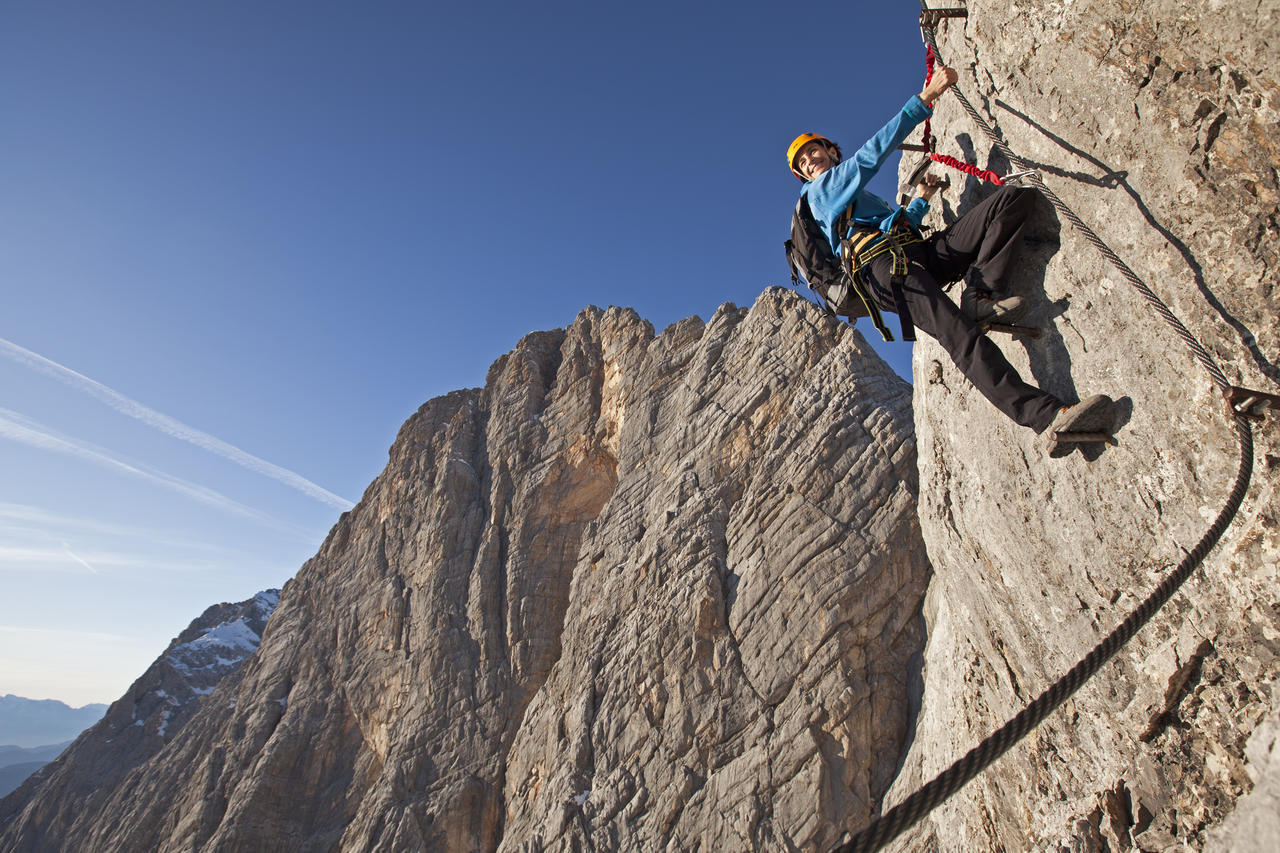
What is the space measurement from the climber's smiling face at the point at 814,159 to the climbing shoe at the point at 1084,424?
3114 millimetres

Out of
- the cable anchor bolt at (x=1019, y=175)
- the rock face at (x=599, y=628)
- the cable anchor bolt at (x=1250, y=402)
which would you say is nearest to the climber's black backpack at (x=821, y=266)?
the cable anchor bolt at (x=1019, y=175)

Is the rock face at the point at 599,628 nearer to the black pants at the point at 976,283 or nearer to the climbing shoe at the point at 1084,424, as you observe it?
the black pants at the point at 976,283

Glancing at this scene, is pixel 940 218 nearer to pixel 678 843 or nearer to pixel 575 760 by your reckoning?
pixel 678 843

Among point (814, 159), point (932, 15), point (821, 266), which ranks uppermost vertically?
point (932, 15)

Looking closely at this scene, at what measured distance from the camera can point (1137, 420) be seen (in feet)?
12.0

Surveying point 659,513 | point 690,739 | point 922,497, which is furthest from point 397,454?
point 922,497

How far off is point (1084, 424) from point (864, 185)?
A: 241cm

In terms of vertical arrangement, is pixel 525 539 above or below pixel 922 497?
above

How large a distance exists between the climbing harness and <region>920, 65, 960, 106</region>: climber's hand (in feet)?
4.60

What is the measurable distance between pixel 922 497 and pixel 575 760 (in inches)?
740

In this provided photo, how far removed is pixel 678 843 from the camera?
18.5 meters

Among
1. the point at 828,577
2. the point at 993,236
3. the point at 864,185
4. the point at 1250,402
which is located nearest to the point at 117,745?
the point at 828,577

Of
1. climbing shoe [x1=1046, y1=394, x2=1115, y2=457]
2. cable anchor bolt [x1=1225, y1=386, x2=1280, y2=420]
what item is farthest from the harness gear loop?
cable anchor bolt [x1=1225, y1=386, x2=1280, y2=420]

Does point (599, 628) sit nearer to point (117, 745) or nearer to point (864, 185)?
point (864, 185)
